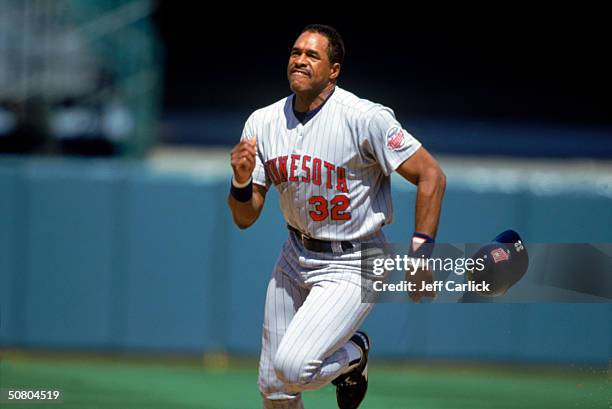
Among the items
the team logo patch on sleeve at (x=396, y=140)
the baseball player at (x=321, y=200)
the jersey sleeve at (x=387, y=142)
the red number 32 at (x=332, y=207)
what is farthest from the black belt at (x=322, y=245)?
the team logo patch on sleeve at (x=396, y=140)

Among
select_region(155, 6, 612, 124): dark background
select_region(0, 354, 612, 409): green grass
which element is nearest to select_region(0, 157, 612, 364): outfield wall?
select_region(0, 354, 612, 409): green grass

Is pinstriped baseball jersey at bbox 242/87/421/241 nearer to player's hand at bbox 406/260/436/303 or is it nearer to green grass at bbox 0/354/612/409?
player's hand at bbox 406/260/436/303

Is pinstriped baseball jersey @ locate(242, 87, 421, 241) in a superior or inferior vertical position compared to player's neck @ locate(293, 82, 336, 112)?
inferior

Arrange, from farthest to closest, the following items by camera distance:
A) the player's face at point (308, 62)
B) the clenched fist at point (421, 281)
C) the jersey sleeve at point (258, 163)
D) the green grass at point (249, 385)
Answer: the green grass at point (249, 385)
the jersey sleeve at point (258, 163)
the player's face at point (308, 62)
the clenched fist at point (421, 281)

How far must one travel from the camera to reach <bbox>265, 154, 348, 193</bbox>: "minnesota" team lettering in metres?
4.32

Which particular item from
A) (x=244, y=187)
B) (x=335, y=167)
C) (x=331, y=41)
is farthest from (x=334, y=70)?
(x=244, y=187)

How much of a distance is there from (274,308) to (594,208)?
3.89 m

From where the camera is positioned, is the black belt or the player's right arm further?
the black belt

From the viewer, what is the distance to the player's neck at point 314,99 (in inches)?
174

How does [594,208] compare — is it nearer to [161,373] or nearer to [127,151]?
[161,373]

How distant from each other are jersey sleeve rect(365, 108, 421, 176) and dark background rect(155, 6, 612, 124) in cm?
960

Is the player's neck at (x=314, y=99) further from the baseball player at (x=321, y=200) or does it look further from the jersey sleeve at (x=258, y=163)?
the jersey sleeve at (x=258, y=163)

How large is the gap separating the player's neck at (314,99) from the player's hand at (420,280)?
91cm

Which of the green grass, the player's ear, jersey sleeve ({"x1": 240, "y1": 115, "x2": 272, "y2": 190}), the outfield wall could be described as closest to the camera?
the player's ear
